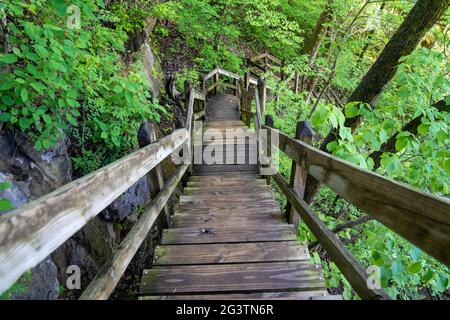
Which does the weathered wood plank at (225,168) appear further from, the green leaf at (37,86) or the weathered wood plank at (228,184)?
the green leaf at (37,86)

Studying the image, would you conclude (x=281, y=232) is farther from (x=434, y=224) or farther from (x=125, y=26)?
(x=125, y=26)

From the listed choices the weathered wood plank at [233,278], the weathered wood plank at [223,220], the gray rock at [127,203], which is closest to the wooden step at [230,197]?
the weathered wood plank at [223,220]

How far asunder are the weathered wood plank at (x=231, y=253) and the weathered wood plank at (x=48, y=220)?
1052 millimetres

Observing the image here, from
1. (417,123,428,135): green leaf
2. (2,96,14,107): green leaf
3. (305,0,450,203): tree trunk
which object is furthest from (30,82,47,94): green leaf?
(417,123,428,135): green leaf

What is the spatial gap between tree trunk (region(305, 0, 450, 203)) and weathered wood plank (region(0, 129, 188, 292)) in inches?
94.4

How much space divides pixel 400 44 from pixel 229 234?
2964 millimetres

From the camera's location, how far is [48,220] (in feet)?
3.10

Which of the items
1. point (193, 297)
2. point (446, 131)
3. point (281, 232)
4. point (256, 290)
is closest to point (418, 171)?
point (446, 131)

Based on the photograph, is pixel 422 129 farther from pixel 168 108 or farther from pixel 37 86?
pixel 168 108

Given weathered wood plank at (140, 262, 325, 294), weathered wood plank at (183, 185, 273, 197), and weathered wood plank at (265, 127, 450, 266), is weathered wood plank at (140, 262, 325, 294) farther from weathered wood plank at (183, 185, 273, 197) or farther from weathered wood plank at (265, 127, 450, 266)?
weathered wood plank at (183, 185, 273, 197)

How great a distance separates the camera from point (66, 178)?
3.34 metres

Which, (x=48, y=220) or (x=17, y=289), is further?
(x=17, y=289)

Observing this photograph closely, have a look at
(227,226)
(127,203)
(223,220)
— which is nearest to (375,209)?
(227,226)
